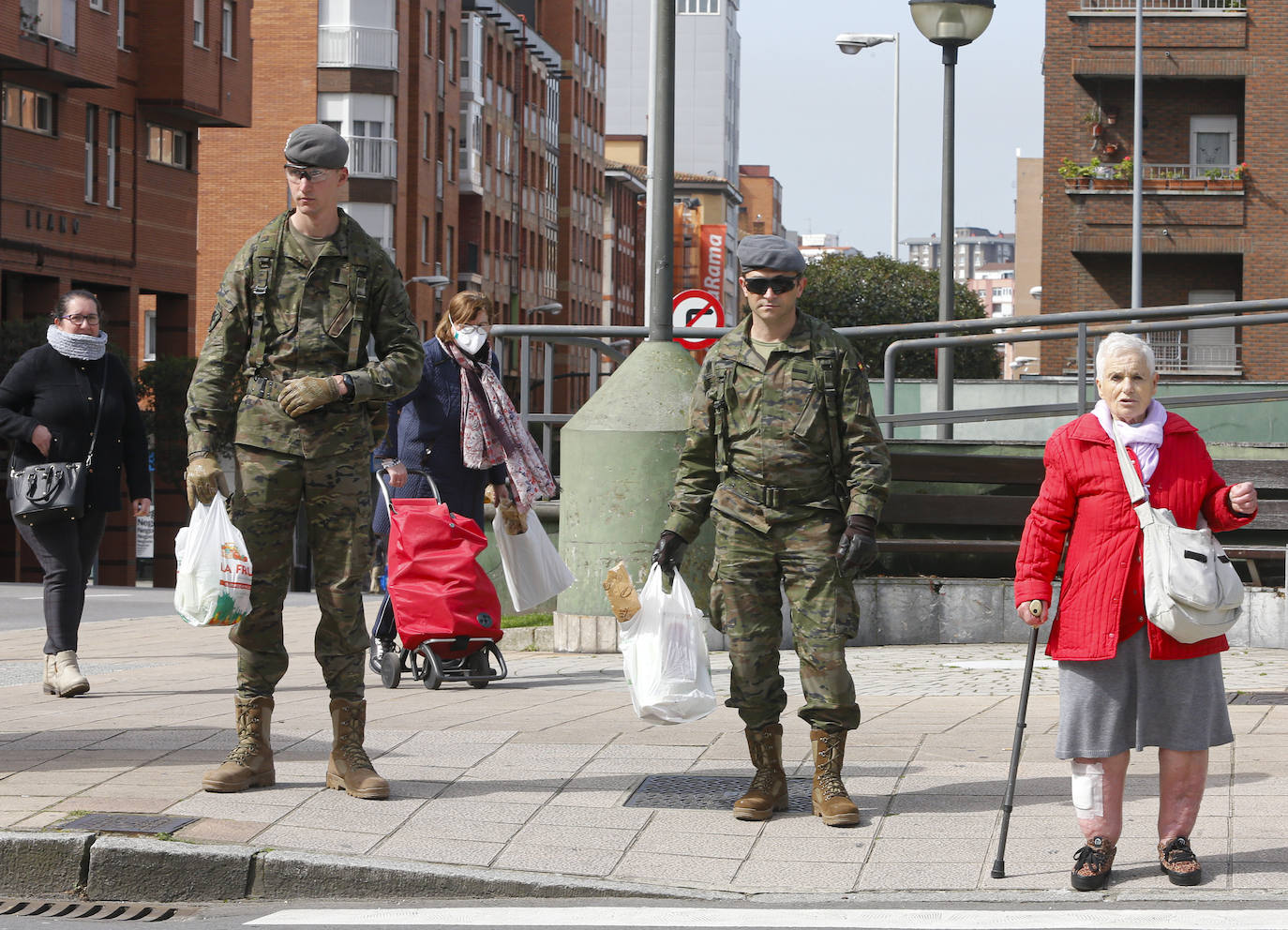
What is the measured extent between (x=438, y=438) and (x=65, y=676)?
86.3 inches

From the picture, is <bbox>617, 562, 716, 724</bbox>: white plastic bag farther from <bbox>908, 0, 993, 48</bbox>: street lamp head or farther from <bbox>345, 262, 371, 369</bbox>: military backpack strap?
<bbox>908, 0, 993, 48</bbox>: street lamp head

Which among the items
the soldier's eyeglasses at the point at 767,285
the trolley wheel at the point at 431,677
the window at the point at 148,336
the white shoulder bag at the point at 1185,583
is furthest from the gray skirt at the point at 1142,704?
Result: the window at the point at 148,336

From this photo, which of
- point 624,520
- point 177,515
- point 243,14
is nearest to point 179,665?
point 624,520

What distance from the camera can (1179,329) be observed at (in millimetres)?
12117

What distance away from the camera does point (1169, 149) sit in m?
48.0

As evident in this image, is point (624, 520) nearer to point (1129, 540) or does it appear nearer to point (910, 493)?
point (910, 493)

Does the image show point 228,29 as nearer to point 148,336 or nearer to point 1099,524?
point 148,336

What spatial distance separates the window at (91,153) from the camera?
4050 cm

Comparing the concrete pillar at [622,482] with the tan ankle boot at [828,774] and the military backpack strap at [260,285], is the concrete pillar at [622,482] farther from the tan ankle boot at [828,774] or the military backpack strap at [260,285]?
the tan ankle boot at [828,774]

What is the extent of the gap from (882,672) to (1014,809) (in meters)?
3.98

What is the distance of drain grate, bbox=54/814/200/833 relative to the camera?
20.0 feet

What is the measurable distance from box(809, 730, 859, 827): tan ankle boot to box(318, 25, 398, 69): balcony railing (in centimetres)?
5724

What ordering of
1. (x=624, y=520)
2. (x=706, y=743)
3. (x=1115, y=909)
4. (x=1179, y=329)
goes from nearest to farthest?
(x=1115, y=909), (x=706, y=743), (x=624, y=520), (x=1179, y=329)

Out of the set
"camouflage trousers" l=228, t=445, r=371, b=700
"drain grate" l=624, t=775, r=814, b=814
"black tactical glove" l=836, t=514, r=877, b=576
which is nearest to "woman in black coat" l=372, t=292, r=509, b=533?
"camouflage trousers" l=228, t=445, r=371, b=700
